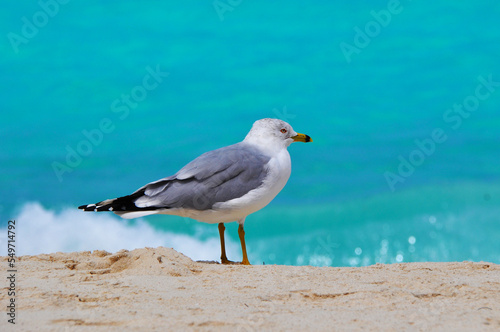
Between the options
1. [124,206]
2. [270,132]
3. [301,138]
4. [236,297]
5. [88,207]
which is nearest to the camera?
[236,297]

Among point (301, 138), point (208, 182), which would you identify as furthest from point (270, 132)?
point (208, 182)

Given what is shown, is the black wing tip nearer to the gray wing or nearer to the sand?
the gray wing

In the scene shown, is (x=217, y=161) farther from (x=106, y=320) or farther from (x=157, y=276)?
(x=106, y=320)

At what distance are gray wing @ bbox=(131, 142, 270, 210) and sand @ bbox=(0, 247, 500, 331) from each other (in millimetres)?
809

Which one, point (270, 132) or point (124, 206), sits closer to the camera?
point (124, 206)

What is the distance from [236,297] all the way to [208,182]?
102 inches

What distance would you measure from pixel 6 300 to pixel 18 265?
1.50 meters

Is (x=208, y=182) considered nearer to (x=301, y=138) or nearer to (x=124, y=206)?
(x=124, y=206)

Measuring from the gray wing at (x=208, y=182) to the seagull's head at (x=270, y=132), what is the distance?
1.70 ft

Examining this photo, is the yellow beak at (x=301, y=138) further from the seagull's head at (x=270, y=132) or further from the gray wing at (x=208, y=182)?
the gray wing at (x=208, y=182)

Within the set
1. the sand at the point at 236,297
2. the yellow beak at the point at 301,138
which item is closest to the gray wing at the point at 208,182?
the sand at the point at 236,297

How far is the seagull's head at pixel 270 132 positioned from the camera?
8086 millimetres

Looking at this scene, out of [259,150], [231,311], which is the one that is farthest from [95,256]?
[231,311]

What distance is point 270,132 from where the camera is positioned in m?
8.12
